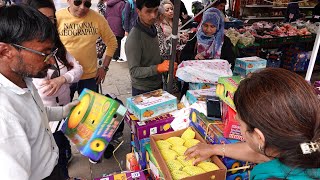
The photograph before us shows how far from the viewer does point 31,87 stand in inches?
51.3

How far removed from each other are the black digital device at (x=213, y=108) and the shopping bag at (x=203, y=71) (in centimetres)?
54

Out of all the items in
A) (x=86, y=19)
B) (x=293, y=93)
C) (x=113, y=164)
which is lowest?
(x=113, y=164)

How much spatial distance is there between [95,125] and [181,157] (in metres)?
0.55

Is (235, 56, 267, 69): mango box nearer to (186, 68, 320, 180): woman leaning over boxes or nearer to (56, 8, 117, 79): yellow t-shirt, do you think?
(56, 8, 117, 79): yellow t-shirt

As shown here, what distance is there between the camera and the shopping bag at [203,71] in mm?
2189

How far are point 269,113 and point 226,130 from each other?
23.7 inches

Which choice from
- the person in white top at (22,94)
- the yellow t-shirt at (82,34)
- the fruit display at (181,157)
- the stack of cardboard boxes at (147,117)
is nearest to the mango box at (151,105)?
the stack of cardboard boxes at (147,117)

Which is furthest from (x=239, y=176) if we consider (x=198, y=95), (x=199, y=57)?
(x=199, y=57)

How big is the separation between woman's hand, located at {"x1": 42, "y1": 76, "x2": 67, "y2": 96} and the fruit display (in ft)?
2.98

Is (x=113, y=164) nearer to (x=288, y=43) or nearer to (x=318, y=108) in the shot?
(x=318, y=108)

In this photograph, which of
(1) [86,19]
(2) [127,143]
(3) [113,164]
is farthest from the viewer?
(2) [127,143]

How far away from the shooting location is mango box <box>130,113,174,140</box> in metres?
1.71

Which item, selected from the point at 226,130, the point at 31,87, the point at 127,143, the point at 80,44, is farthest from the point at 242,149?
the point at 127,143

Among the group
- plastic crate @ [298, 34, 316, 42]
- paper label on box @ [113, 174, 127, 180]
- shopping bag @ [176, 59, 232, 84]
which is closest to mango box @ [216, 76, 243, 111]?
shopping bag @ [176, 59, 232, 84]
